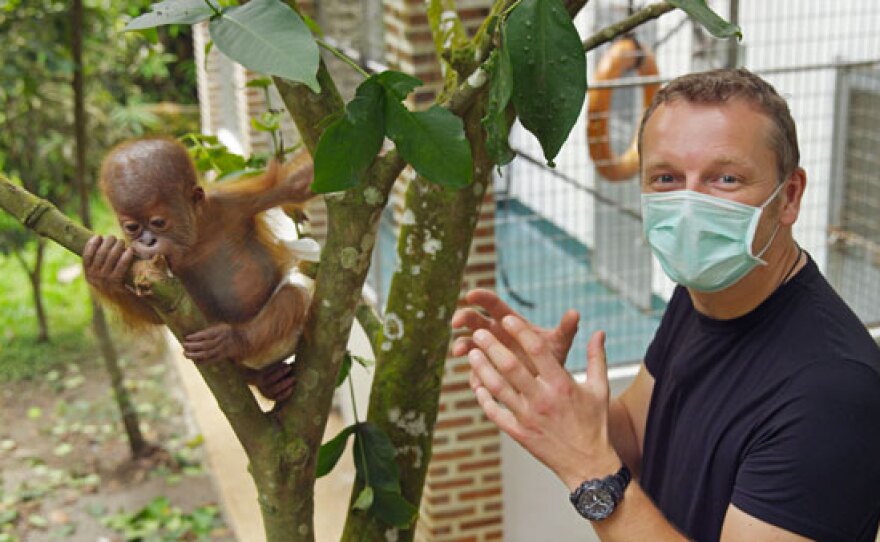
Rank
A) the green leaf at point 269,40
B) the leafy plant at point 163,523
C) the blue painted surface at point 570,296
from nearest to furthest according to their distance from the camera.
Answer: the green leaf at point 269,40, the leafy plant at point 163,523, the blue painted surface at point 570,296

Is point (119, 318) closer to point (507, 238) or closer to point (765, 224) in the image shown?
point (765, 224)

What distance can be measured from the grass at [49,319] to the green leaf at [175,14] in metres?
6.94

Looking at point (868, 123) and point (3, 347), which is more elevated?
point (868, 123)

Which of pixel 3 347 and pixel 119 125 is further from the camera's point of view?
pixel 119 125

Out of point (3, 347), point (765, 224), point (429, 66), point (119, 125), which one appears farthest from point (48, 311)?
point (765, 224)

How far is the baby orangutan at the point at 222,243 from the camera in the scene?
1900mm

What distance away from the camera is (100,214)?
11.1m

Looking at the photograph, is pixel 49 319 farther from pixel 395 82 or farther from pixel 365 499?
pixel 395 82

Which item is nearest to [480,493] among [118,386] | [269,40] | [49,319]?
[118,386]

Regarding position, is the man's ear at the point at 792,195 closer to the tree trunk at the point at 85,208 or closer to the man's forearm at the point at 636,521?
the man's forearm at the point at 636,521

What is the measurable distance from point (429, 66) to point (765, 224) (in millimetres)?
2649

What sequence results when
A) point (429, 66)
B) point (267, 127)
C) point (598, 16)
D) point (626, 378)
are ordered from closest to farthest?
point (267, 127) < point (429, 66) < point (626, 378) < point (598, 16)

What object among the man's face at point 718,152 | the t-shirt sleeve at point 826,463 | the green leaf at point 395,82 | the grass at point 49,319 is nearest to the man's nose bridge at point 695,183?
the man's face at point 718,152

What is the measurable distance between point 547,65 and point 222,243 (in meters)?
1.08
